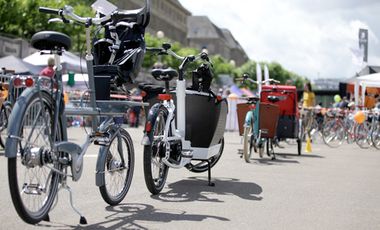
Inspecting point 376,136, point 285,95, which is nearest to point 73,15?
point 285,95

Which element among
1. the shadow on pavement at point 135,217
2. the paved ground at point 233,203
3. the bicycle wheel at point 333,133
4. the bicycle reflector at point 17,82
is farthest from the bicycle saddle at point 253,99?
the bicycle reflector at point 17,82

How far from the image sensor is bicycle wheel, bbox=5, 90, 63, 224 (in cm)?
445

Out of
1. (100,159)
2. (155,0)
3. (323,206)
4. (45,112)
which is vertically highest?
(155,0)

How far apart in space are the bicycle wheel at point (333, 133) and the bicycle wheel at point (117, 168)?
14.6 m

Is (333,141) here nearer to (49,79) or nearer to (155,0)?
(49,79)

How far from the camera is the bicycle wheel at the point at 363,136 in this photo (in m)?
20.8

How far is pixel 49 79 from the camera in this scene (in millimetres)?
4926

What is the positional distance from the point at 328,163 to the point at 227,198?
6243 millimetres

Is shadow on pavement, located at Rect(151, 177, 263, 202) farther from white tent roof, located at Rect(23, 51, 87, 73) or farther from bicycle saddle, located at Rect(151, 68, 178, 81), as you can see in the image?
white tent roof, located at Rect(23, 51, 87, 73)

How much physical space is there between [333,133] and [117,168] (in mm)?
15422

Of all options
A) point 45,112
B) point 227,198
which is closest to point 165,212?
point 227,198

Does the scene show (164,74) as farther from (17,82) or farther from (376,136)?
(376,136)

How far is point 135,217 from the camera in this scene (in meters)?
5.83

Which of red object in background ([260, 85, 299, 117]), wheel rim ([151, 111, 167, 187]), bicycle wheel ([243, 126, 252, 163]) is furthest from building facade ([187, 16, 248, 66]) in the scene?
wheel rim ([151, 111, 167, 187])
